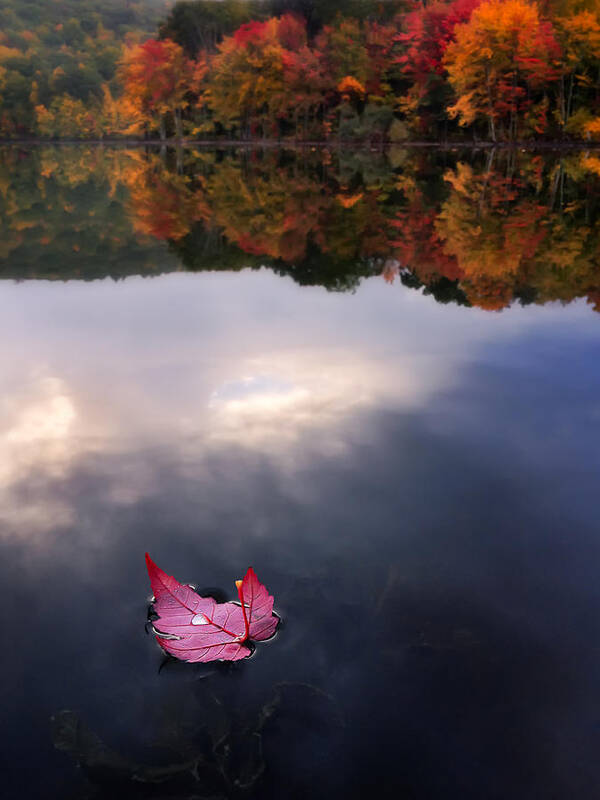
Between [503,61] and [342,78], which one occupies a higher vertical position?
[503,61]

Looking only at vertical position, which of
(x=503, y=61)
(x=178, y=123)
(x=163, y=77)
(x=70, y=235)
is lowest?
(x=178, y=123)

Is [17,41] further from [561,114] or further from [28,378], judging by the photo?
[28,378]

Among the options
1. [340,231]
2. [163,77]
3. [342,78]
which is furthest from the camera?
[163,77]

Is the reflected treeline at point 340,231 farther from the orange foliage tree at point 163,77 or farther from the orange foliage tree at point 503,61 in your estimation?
the orange foliage tree at point 163,77

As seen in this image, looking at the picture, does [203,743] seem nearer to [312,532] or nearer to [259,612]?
[259,612]

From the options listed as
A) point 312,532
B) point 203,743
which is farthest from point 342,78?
point 203,743

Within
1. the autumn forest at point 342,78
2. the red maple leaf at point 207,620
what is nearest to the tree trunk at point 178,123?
the autumn forest at point 342,78

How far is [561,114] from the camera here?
36.2m

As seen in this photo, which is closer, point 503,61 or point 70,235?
point 70,235

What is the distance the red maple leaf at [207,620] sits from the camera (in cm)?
237

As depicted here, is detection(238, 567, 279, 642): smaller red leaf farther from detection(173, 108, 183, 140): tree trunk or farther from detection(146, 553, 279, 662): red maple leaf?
detection(173, 108, 183, 140): tree trunk

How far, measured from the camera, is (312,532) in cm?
304

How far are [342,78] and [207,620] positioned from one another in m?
48.7

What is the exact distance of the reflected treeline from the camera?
8.21 m
